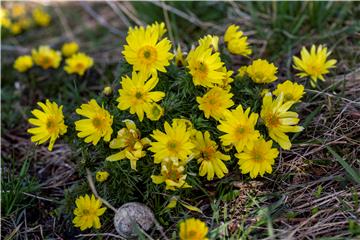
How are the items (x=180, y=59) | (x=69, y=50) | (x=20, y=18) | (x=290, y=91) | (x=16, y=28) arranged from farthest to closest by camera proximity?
(x=20, y=18) < (x=16, y=28) < (x=69, y=50) < (x=180, y=59) < (x=290, y=91)

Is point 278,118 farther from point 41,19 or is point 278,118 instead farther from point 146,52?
point 41,19

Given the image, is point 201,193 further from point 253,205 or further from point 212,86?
point 212,86

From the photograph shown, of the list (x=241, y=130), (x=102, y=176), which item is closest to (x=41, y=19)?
(x=102, y=176)

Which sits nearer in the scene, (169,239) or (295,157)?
(169,239)

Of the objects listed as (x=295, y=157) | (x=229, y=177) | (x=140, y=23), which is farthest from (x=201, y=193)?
(x=140, y=23)

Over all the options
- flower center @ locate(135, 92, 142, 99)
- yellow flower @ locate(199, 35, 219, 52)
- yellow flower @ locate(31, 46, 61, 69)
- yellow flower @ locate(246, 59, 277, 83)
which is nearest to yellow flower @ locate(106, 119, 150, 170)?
flower center @ locate(135, 92, 142, 99)

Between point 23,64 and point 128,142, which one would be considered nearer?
point 128,142
